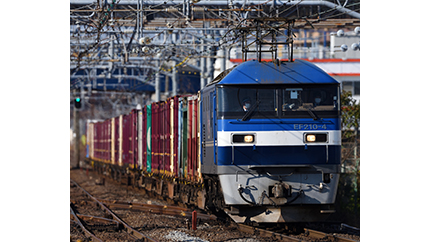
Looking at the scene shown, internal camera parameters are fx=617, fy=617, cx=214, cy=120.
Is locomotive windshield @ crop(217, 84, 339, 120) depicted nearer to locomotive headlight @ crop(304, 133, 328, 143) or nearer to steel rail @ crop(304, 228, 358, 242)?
locomotive headlight @ crop(304, 133, 328, 143)

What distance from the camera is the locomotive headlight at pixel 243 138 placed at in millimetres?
10336

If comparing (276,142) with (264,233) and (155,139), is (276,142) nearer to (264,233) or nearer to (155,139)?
(264,233)

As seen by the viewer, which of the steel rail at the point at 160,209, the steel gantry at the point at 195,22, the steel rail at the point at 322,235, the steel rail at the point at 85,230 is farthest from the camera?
the steel gantry at the point at 195,22

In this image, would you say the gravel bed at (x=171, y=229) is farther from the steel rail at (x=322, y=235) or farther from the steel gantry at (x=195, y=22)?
the steel gantry at (x=195, y=22)

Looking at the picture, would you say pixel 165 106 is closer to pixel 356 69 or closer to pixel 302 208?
pixel 302 208

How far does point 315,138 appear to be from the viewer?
1040 centimetres

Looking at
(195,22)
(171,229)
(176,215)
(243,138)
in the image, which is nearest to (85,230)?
(171,229)

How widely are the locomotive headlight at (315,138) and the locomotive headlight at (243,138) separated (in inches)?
35.8

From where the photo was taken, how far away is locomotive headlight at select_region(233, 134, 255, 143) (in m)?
10.3

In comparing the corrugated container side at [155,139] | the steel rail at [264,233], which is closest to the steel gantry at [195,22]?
the corrugated container side at [155,139]

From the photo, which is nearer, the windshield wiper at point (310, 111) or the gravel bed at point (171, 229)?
the windshield wiper at point (310, 111)

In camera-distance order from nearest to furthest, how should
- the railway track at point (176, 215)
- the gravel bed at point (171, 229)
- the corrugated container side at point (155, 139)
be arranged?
the railway track at point (176, 215) → the gravel bed at point (171, 229) → the corrugated container side at point (155, 139)

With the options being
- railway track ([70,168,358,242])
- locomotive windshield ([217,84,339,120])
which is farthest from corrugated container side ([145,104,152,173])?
locomotive windshield ([217,84,339,120])

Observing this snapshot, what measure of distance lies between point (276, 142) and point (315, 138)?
67cm
